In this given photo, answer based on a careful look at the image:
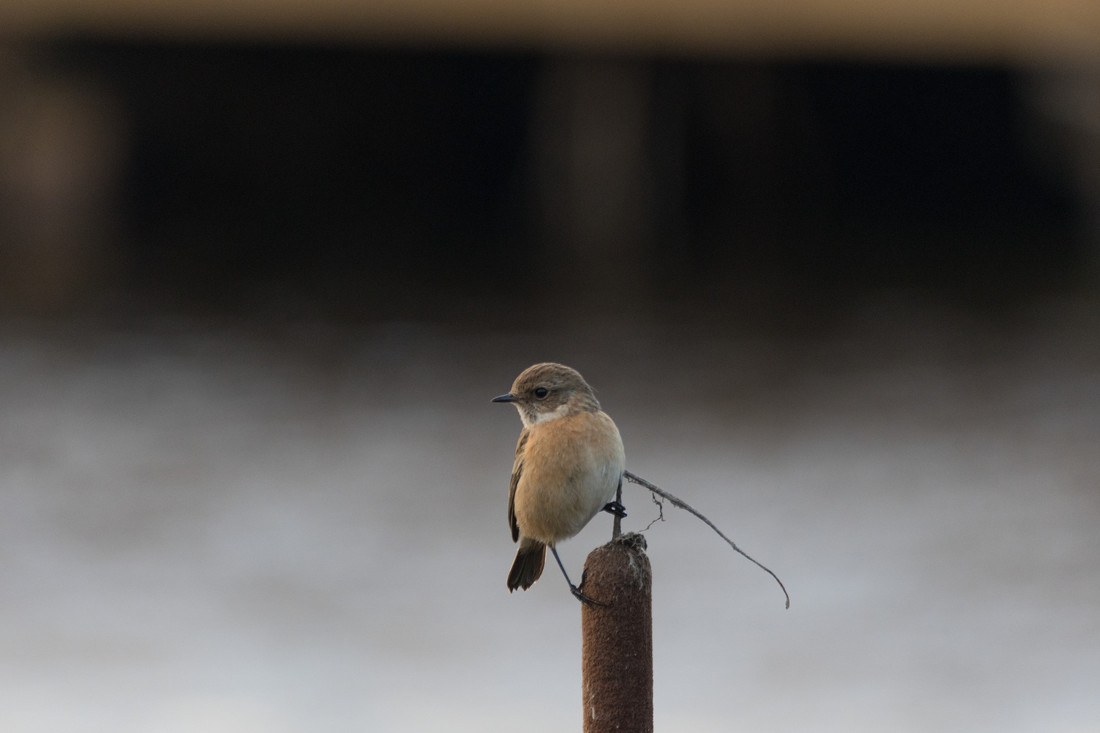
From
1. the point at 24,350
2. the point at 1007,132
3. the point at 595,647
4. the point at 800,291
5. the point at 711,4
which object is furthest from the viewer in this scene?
the point at 1007,132

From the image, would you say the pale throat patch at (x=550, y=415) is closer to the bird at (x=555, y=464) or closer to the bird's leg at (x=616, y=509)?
the bird at (x=555, y=464)

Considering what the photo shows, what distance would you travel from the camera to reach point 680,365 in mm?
21078

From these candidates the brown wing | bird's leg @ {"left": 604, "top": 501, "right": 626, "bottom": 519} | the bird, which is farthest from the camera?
the brown wing

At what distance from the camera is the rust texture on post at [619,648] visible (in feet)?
6.98

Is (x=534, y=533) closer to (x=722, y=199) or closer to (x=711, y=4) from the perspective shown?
(x=711, y=4)

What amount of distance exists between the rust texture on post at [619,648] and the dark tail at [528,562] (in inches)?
43.8

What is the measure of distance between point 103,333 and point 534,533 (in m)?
22.0

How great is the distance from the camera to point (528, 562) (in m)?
3.40

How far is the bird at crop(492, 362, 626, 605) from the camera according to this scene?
3.12 meters

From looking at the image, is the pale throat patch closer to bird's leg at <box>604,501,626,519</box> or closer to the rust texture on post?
bird's leg at <box>604,501,626,519</box>

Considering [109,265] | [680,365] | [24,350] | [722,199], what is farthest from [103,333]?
[722,199]

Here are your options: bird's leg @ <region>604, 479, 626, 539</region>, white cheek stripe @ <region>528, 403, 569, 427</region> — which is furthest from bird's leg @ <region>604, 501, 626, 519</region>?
white cheek stripe @ <region>528, 403, 569, 427</region>

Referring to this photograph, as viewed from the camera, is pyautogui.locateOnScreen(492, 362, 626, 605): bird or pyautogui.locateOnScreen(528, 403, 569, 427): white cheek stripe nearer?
pyautogui.locateOnScreen(492, 362, 626, 605): bird

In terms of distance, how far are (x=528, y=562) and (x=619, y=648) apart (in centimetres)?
127
